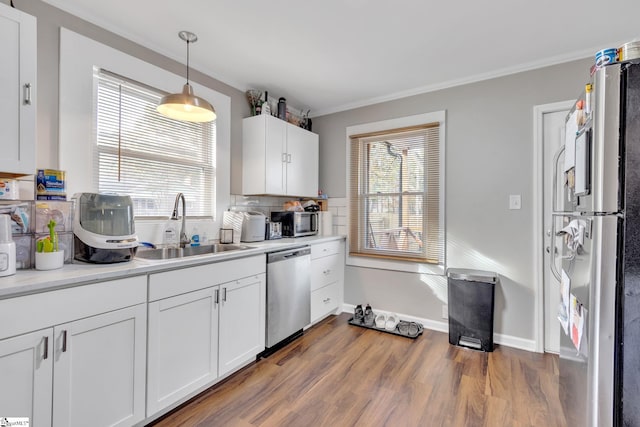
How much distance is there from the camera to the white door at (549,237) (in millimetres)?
2471

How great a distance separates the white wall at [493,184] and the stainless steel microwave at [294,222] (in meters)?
1.06

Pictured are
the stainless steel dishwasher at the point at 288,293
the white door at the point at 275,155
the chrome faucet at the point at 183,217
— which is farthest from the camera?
the white door at the point at 275,155

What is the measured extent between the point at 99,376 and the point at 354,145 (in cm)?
292

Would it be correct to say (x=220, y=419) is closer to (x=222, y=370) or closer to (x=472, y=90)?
(x=222, y=370)

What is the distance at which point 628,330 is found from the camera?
919mm

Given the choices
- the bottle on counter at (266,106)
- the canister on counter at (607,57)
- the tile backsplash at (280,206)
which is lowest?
the tile backsplash at (280,206)

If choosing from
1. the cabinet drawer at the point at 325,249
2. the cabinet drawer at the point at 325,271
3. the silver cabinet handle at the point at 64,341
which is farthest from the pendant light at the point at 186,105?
the cabinet drawer at the point at 325,271

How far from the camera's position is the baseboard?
8.39 feet

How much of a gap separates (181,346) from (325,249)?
1.67m

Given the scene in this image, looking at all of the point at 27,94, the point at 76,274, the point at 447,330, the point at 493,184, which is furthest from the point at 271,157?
the point at 447,330

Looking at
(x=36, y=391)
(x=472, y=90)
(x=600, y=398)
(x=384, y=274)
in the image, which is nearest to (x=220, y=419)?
(x=36, y=391)

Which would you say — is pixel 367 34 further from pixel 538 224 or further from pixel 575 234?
pixel 538 224

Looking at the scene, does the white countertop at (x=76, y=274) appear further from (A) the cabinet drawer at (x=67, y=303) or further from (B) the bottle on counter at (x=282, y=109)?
(B) the bottle on counter at (x=282, y=109)

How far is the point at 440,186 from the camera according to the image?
293cm
